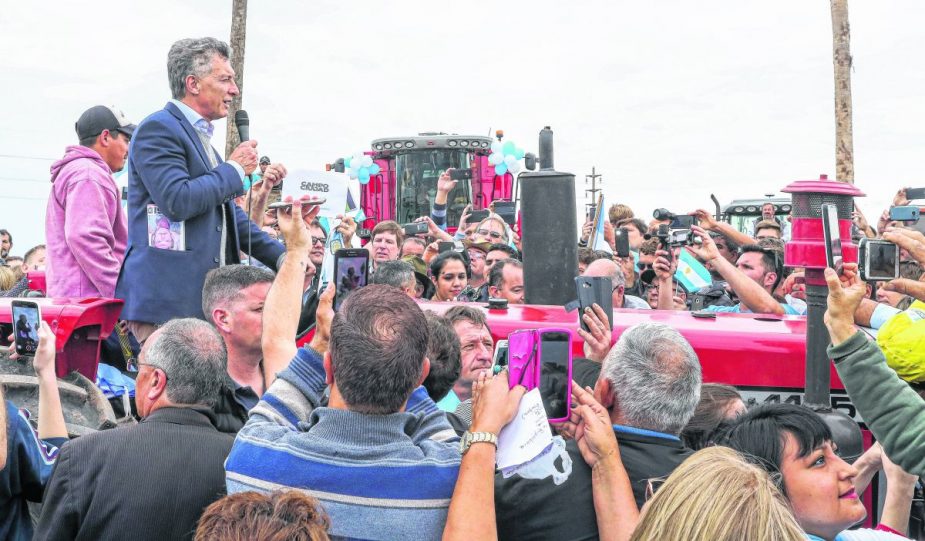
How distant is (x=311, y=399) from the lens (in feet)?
8.27

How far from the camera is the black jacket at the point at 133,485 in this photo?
2.55m

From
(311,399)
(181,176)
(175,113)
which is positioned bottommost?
(311,399)

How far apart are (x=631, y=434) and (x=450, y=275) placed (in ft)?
13.5

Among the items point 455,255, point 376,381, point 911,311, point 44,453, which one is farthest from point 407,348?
point 455,255

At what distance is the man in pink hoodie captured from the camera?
14.6 feet

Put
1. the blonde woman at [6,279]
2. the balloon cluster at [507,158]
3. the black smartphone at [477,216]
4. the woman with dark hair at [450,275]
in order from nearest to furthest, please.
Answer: the woman with dark hair at [450,275] < the blonde woman at [6,279] < the black smartphone at [477,216] < the balloon cluster at [507,158]

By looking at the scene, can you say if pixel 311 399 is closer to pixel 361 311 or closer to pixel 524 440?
pixel 361 311

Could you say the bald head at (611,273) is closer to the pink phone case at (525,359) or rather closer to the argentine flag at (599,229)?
the argentine flag at (599,229)

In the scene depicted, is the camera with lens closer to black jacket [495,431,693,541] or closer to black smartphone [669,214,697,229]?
black smartphone [669,214,697,229]

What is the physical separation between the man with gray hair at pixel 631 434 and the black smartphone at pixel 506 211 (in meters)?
7.37

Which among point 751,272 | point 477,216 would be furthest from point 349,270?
point 477,216

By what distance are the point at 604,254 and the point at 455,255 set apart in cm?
103

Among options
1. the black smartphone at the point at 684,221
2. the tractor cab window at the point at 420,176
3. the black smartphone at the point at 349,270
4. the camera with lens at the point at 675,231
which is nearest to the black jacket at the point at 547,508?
the black smartphone at the point at 349,270

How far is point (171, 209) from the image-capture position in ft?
13.0
